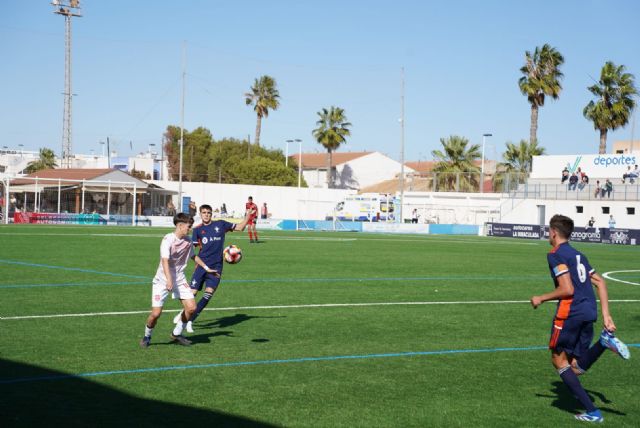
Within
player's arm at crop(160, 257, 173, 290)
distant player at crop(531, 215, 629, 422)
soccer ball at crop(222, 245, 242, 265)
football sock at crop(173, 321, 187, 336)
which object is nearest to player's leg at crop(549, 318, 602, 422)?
distant player at crop(531, 215, 629, 422)

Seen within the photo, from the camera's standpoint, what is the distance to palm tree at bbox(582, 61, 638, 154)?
229 ft

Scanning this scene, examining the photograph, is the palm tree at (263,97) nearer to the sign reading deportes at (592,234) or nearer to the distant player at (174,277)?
the sign reading deportes at (592,234)

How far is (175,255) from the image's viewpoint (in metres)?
10.7

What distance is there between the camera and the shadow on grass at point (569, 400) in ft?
25.9

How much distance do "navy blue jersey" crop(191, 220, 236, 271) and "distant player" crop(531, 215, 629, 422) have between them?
632 cm

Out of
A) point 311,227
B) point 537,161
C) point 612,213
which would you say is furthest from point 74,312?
point 537,161

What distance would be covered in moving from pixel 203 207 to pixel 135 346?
2.83 meters

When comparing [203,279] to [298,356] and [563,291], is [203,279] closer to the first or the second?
[298,356]

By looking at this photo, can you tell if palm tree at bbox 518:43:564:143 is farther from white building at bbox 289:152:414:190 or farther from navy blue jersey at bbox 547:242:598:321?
navy blue jersey at bbox 547:242:598:321


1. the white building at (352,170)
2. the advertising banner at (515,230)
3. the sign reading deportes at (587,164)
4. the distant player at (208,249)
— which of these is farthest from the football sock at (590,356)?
the white building at (352,170)

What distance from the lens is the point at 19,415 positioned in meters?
7.01

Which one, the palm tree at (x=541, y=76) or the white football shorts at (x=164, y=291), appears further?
the palm tree at (x=541, y=76)

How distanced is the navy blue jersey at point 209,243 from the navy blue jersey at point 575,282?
6331mm

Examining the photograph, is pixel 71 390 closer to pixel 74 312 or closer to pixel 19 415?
pixel 19 415
